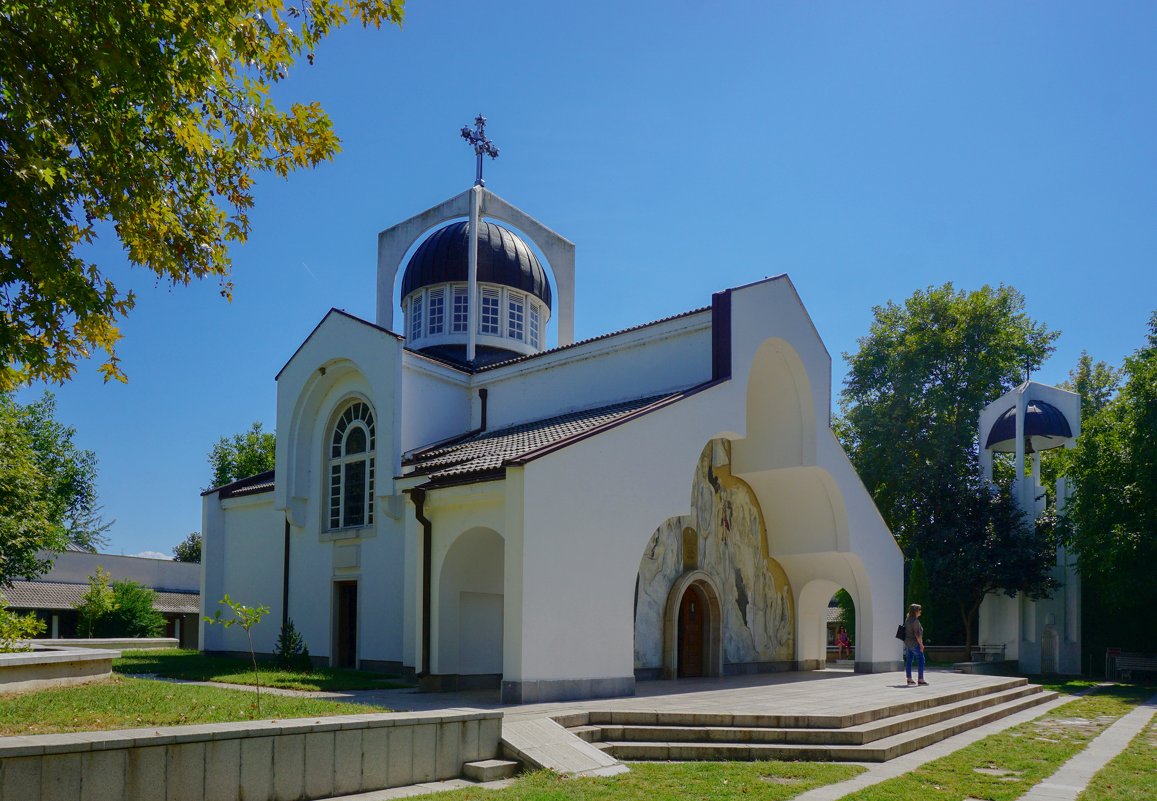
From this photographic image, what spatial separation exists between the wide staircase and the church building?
6.86 feet

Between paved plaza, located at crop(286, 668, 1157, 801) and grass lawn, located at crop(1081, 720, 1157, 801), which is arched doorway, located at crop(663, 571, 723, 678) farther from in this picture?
grass lawn, located at crop(1081, 720, 1157, 801)

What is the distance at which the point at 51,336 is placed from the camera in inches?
391

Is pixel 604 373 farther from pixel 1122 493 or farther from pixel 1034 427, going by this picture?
pixel 1034 427

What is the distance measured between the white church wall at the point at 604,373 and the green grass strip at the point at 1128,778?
31.7 ft

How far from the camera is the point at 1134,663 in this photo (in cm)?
3028

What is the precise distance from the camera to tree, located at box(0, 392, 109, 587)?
75.4ft

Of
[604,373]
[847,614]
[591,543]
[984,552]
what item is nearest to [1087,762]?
[591,543]

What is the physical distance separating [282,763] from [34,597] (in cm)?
3359

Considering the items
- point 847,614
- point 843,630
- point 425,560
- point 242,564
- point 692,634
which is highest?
point 425,560

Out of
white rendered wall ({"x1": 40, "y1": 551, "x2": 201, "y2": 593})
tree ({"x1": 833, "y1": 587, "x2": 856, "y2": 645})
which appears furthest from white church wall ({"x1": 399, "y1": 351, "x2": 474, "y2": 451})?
tree ({"x1": 833, "y1": 587, "x2": 856, "y2": 645})

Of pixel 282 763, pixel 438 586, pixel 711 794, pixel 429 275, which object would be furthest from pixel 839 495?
pixel 282 763

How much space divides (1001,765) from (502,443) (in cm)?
1073

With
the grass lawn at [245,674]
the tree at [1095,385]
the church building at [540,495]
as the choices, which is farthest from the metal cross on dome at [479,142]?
the tree at [1095,385]

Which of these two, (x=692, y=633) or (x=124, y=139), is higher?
(x=124, y=139)
